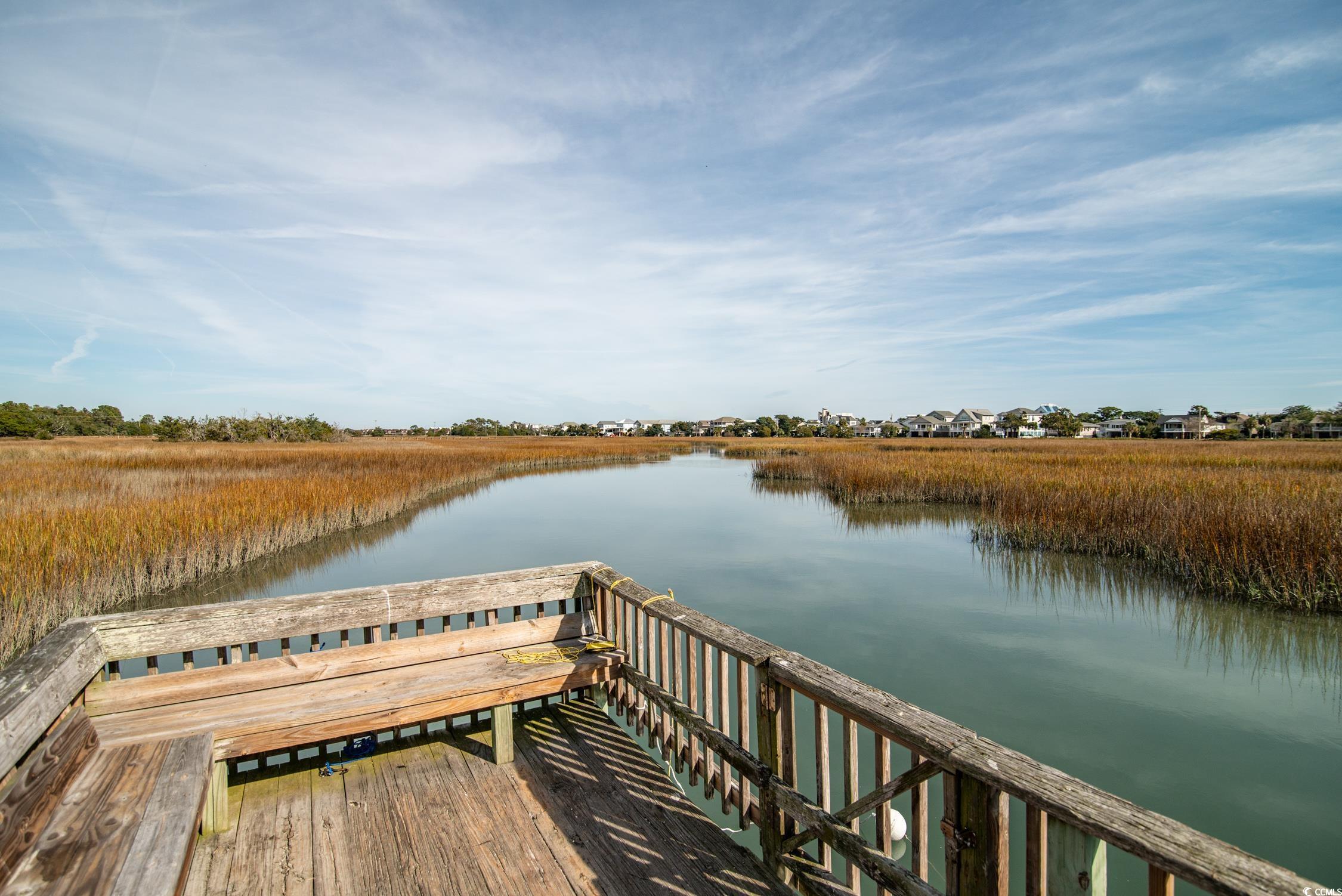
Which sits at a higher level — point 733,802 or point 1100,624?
point 733,802

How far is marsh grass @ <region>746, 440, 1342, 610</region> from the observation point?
7.77 meters

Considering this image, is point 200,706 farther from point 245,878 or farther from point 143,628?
point 245,878

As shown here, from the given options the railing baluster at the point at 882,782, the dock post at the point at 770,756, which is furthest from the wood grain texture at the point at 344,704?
the railing baluster at the point at 882,782

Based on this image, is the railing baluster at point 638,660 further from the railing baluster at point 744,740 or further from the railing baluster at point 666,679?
the railing baluster at point 744,740

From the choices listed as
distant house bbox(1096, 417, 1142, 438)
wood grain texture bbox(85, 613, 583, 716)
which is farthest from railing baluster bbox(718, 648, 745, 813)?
distant house bbox(1096, 417, 1142, 438)

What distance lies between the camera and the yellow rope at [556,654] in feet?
10.7

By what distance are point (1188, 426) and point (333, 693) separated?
311 feet

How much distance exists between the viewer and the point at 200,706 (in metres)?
2.69

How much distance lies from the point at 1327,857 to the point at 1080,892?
3.71m

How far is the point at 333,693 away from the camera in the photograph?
9.32 feet

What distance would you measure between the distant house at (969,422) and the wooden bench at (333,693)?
99.0m

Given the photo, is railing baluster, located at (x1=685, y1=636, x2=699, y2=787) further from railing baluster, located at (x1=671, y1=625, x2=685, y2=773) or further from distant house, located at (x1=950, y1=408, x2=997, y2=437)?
distant house, located at (x1=950, y1=408, x2=997, y2=437)

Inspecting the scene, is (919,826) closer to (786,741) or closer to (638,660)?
(786,741)

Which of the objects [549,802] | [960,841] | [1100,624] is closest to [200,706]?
[549,802]
